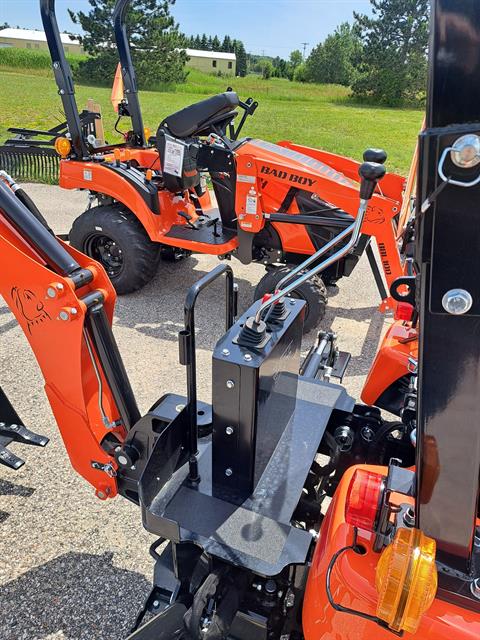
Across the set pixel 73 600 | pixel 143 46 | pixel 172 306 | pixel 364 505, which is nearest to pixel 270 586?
pixel 364 505

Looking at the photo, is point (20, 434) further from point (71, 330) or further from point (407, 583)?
point (407, 583)

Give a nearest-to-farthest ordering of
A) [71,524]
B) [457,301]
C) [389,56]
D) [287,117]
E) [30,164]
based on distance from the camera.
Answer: [457,301]
[71,524]
[30,164]
[287,117]
[389,56]

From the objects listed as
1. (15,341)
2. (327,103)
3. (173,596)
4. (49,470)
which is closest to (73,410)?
(173,596)

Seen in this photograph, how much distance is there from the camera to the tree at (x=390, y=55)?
36094 mm

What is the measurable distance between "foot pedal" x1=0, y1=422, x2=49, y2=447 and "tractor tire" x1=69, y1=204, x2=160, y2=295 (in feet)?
8.60

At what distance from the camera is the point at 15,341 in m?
4.53

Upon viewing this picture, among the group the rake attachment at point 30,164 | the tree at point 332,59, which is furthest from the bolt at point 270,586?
the tree at point 332,59

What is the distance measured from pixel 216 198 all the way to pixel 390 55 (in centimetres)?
4036

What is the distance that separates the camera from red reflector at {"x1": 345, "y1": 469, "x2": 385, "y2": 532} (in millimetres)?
1375

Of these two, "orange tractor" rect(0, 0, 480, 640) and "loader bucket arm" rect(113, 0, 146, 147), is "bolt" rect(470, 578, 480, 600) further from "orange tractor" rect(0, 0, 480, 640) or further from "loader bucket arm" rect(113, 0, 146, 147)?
"loader bucket arm" rect(113, 0, 146, 147)

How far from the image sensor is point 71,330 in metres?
2.02

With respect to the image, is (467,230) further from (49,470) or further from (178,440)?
(49,470)

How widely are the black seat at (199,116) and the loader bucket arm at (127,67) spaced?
1135 mm

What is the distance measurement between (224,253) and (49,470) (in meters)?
2.70
